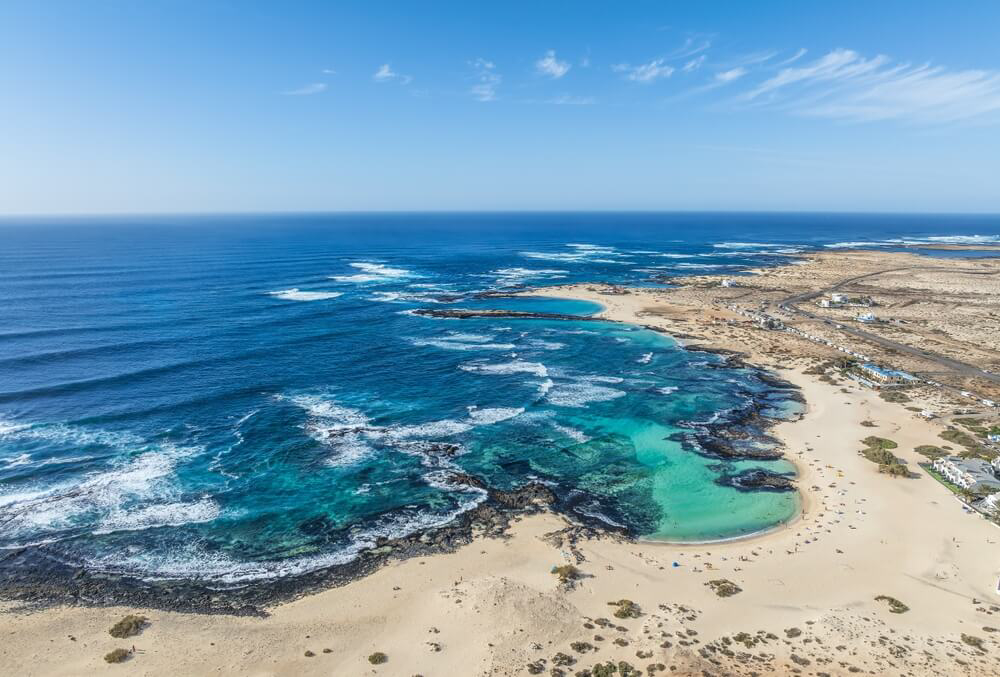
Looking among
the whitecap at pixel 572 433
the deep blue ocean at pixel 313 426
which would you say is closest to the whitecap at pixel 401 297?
the deep blue ocean at pixel 313 426

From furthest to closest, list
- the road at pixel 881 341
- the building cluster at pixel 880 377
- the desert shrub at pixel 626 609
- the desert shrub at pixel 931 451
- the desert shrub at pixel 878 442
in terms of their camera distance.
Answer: the road at pixel 881 341 < the building cluster at pixel 880 377 < the desert shrub at pixel 878 442 < the desert shrub at pixel 931 451 < the desert shrub at pixel 626 609

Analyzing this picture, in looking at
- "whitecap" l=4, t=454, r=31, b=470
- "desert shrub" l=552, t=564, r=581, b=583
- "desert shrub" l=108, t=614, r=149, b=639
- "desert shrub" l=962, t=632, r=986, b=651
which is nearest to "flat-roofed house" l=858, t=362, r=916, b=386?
"desert shrub" l=962, t=632, r=986, b=651

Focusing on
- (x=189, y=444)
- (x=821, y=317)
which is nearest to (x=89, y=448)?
(x=189, y=444)

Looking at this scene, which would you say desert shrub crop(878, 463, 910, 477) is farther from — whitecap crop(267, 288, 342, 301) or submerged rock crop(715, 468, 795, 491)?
whitecap crop(267, 288, 342, 301)

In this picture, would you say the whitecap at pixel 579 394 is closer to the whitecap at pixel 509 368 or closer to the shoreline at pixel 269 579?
the whitecap at pixel 509 368

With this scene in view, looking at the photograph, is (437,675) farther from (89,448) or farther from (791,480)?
(89,448)

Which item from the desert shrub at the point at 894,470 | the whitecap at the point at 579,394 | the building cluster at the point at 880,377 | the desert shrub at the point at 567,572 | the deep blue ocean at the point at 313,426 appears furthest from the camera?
the building cluster at the point at 880,377
